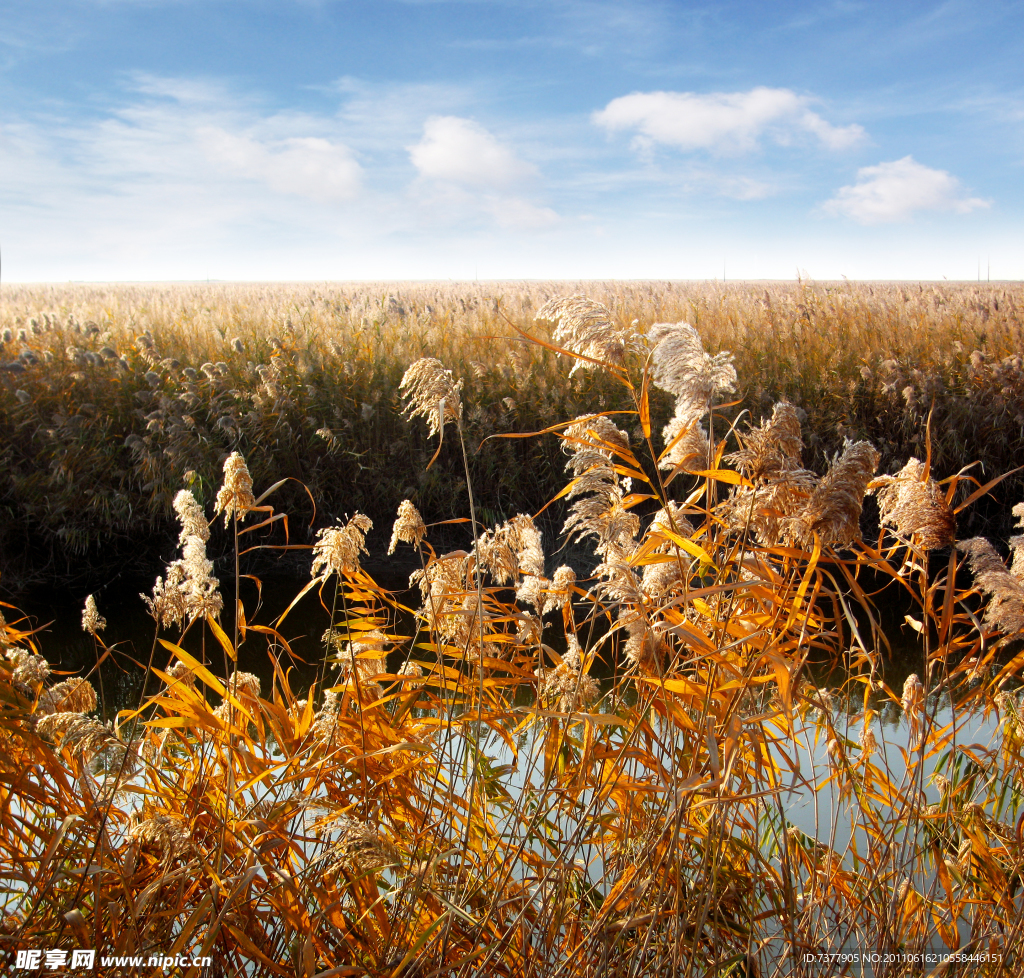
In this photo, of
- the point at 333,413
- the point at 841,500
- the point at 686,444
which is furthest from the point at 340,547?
the point at 333,413

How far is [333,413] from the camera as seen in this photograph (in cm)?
501

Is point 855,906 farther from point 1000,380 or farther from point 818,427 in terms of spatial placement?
point 1000,380

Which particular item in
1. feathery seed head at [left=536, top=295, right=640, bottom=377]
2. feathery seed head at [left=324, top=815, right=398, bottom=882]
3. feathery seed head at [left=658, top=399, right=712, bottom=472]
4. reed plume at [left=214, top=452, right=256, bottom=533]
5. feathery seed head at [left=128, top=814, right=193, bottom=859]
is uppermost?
feathery seed head at [left=536, top=295, right=640, bottom=377]

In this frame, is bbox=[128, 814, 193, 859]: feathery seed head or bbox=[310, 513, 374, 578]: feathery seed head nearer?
bbox=[128, 814, 193, 859]: feathery seed head

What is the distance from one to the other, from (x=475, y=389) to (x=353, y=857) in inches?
172

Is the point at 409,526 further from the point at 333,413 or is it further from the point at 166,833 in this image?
the point at 333,413

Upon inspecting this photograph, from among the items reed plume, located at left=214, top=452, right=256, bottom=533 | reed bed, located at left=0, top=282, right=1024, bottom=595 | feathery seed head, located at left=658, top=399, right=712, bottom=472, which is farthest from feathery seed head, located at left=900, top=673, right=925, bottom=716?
reed bed, located at left=0, top=282, right=1024, bottom=595

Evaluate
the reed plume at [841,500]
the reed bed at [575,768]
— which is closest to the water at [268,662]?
the reed bed at [575,768]

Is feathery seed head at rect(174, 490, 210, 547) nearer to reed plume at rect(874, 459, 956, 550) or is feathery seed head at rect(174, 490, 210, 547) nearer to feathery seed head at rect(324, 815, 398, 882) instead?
feathery seed head at rect(324, 815, 398, 882)

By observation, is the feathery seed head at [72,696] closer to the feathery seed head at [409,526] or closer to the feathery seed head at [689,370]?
the feathery seed head at [409,526]

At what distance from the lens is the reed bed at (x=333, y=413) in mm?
4637

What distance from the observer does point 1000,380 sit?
5227 mm

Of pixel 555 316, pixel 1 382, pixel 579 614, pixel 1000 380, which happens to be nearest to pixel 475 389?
pixel 579 614

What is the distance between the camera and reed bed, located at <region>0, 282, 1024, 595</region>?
464 centimetres
